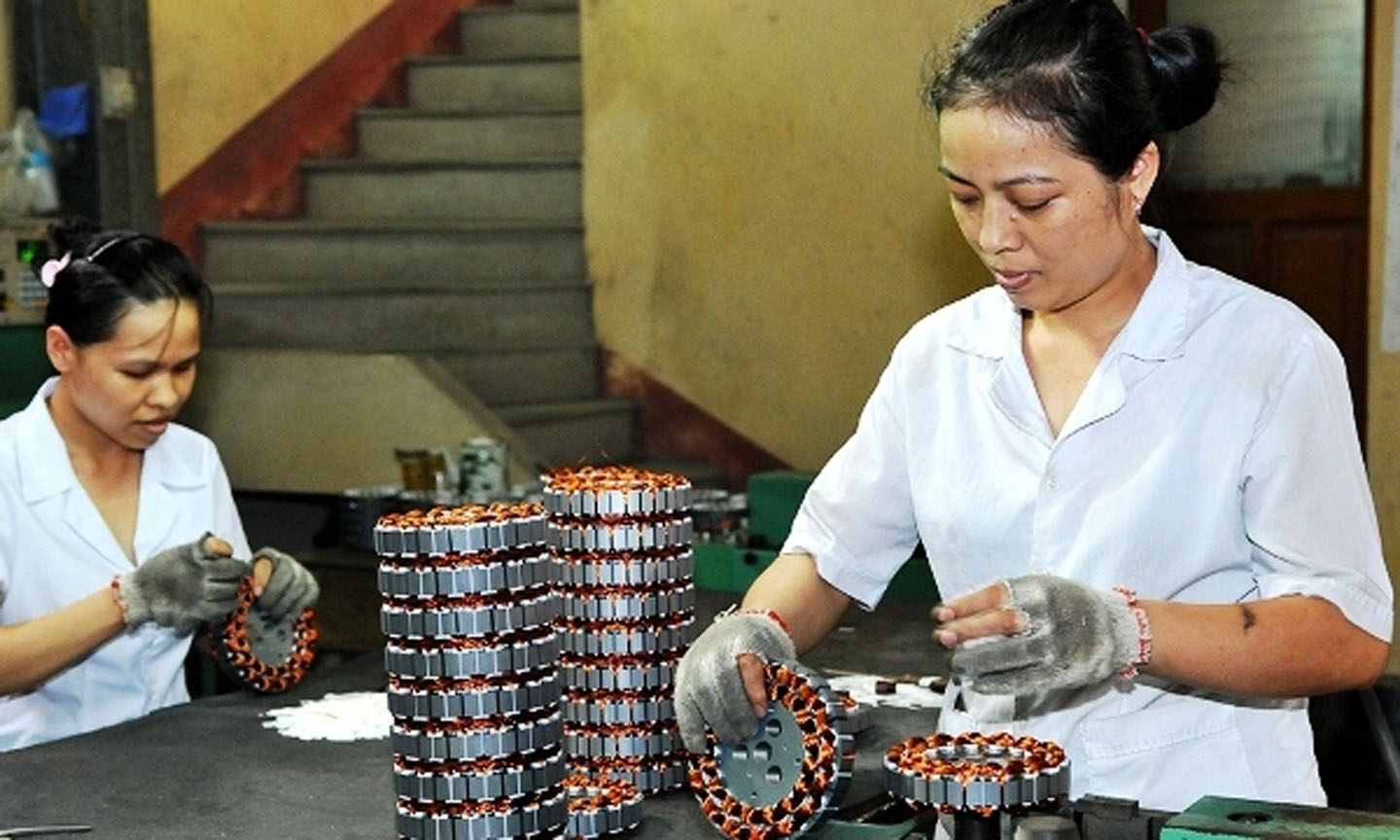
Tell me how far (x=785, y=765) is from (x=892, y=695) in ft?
3.06

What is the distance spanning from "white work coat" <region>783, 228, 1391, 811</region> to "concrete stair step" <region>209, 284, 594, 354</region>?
15.2ft

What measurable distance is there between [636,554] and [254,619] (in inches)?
37.5

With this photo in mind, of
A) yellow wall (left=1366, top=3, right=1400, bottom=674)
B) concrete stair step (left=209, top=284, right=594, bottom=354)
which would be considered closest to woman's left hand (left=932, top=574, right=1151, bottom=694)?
yellow wall (left=1366, top=3, right=1400, bottom=674)

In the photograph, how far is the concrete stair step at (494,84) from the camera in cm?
722

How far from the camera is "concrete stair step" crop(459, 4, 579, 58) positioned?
24.1 feet

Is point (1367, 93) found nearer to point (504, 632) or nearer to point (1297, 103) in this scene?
point (1297, 103)

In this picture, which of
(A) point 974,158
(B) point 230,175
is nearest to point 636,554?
(A) point 974,158

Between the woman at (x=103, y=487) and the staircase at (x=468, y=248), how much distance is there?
3224mm

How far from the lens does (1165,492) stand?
1.98 metres

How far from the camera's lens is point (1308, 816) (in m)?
1.57

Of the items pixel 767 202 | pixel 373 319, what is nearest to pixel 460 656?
pixel 767 202

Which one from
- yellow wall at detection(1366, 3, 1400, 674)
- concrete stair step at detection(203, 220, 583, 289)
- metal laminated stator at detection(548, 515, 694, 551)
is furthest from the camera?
concrete stair step at detection(203, 220, 583, 289)

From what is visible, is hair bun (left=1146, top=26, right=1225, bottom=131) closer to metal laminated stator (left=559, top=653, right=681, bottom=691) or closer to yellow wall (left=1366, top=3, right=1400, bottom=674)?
metal laminated stator (left=559, top=653, right=681, bottom=691)

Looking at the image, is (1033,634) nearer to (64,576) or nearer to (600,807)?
(600,807)
